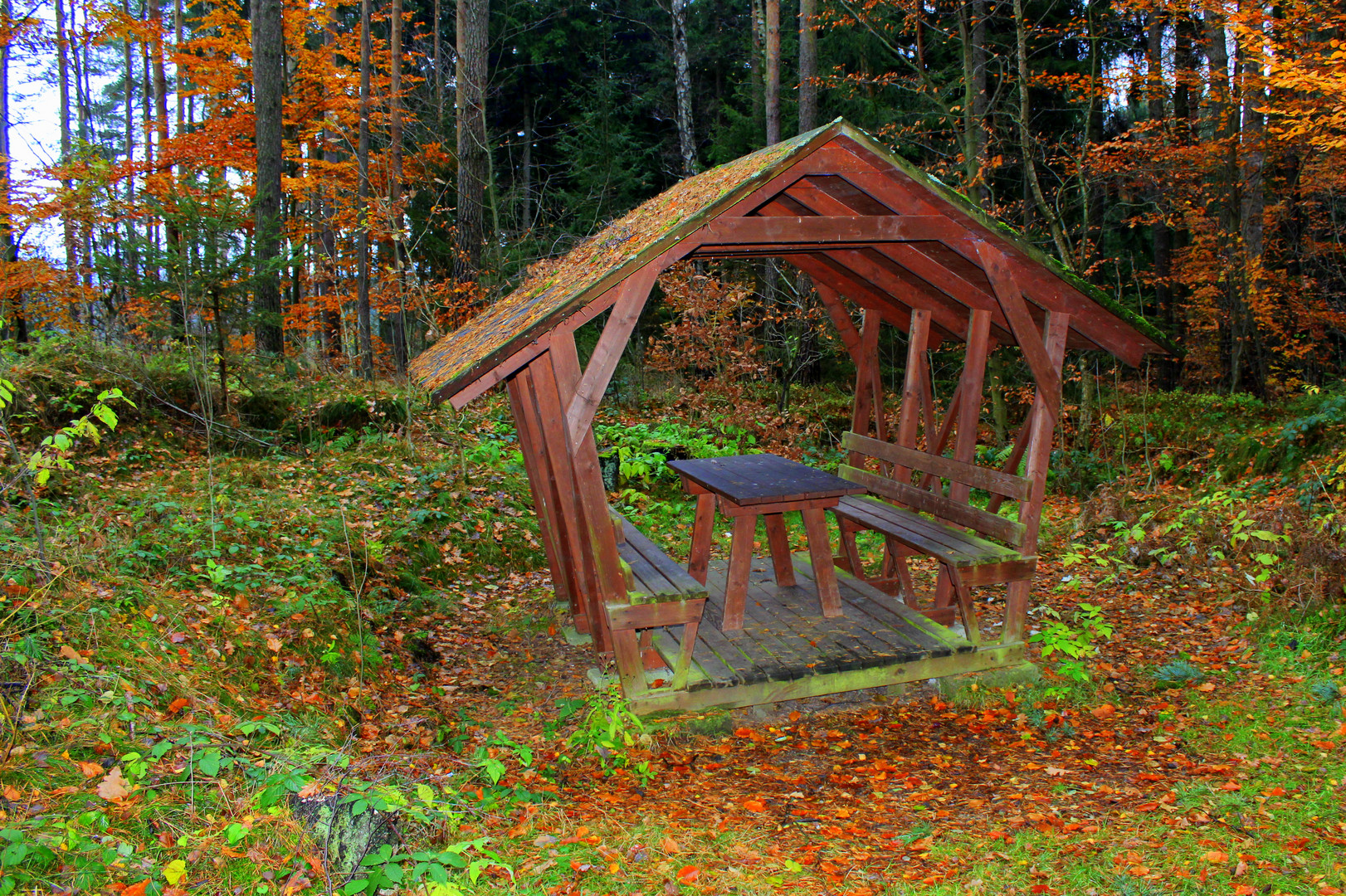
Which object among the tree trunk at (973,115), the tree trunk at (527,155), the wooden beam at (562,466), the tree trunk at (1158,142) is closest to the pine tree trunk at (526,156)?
the tree trunk at (527,155)

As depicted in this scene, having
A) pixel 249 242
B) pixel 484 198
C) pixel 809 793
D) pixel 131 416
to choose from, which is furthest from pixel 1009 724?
pixel 484 198

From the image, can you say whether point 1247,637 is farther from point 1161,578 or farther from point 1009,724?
point 1009,724

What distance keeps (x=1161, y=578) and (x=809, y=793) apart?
15.7 feet

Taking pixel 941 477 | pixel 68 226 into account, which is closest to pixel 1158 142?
pixel 941 477

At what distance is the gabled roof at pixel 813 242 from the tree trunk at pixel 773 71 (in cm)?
968

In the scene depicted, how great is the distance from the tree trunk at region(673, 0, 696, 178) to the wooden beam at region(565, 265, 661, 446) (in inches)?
543

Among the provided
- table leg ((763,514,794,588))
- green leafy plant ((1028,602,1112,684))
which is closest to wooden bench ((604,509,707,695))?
table leg ((763,514,794,588))

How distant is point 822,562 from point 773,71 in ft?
38.3

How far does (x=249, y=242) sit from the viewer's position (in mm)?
8500

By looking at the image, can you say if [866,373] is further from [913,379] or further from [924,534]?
[924,534]

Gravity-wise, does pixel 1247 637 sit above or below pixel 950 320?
below

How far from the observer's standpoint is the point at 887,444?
6719 mm

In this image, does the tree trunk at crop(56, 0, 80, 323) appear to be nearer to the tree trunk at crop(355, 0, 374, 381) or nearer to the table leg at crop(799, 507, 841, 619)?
the tree trunk at crop(355, 0, 374, 381)

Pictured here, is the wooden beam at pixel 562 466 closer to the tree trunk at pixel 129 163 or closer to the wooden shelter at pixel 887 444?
the wooden shelter at pixel 887 444
